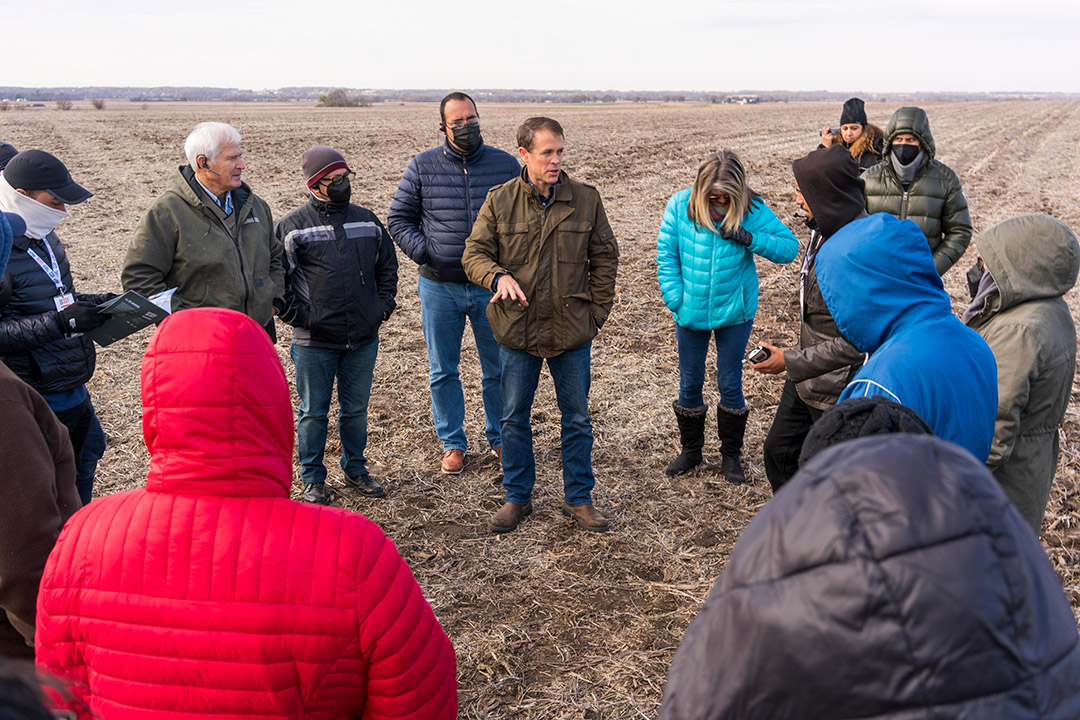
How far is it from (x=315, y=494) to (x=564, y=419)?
161 cm

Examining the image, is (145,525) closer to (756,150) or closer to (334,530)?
(334,530)

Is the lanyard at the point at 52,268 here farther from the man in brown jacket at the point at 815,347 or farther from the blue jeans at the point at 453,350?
the man in brown jacket at the point at 815,347

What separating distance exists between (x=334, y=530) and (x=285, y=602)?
0.17 metres

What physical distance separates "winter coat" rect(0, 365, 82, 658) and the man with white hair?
1.81 m

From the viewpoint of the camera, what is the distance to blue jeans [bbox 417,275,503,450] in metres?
5.02

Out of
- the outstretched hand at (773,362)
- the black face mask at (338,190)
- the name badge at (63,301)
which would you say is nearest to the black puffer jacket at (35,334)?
the name badge at (63,301)

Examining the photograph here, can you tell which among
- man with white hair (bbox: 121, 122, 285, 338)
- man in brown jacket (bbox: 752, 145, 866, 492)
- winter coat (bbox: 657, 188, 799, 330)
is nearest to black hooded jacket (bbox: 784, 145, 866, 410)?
man in brown jacket (bbox: 752, 145, 866, 492)

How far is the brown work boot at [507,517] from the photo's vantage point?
4422mm

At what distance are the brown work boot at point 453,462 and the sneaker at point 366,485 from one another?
45cm

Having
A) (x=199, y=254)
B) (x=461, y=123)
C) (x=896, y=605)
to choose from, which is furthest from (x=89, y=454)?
(x=896, y=605)

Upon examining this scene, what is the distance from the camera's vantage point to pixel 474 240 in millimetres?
4215

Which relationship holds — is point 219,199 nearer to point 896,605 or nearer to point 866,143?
point 896,605

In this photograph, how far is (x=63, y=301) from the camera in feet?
11.5

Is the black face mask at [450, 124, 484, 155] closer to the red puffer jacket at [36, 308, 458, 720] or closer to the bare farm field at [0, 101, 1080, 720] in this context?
the bare farm field at [0, 101, 1080, 720]
